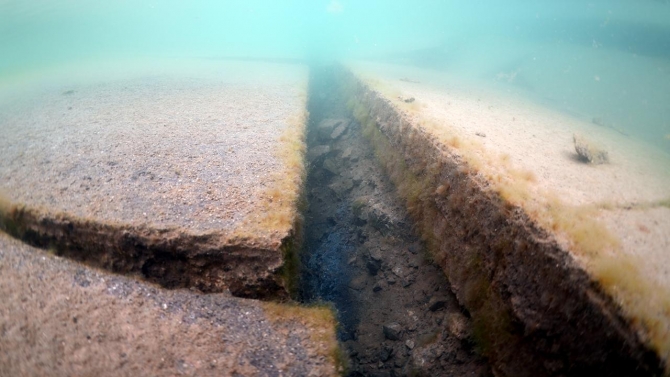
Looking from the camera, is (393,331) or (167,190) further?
(167,190)

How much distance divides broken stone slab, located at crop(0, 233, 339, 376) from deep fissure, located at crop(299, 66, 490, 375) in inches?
26.7

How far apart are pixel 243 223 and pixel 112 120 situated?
5.15m

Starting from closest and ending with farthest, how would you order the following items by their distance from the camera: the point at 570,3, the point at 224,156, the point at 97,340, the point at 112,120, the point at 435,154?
the point at 97,340
the point at 435,154
the point at 224,156
the point at 112,120
the point at 570,3

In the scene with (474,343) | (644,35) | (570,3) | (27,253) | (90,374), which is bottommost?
(474,343)

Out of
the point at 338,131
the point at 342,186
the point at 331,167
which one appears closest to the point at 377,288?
the point at 342,186

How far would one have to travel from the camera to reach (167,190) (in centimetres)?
366

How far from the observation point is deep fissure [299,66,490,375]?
307 cm

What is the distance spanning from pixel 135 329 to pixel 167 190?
1.73 m

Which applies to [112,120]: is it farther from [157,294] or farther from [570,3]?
[570,3]

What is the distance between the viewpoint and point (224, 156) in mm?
4555

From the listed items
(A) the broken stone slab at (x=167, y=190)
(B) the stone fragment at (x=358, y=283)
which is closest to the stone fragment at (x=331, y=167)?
(A) the broken stone slab at (x=167, y=190)

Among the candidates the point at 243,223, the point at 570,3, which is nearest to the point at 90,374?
the point at 243,223

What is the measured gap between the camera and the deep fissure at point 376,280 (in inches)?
121

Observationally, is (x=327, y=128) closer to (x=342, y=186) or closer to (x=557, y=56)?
(x=342, y=186)
